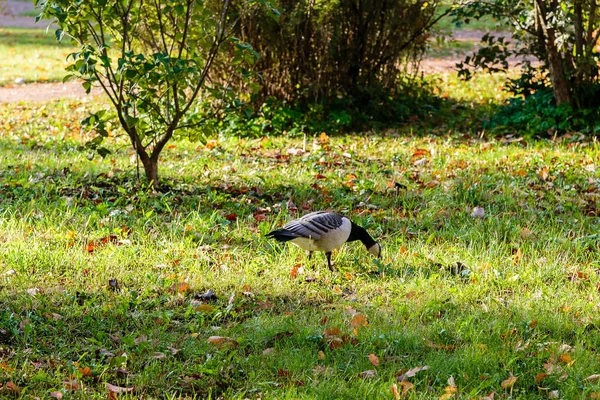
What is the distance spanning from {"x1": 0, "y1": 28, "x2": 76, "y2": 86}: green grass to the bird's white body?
10107 mm

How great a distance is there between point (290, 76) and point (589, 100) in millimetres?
3842

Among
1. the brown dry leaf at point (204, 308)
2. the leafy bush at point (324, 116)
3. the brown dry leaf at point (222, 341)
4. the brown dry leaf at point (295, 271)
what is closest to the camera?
the brown dry leaf at point (222, 341)

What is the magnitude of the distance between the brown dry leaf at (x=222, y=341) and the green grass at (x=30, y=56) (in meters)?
10.8

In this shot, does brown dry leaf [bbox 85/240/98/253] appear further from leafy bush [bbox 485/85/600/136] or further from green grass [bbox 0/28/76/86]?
green grass [bbox 0/28/76/86]

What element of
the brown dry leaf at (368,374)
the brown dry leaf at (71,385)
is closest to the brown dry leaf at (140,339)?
the brown dry leaf at (71,385)

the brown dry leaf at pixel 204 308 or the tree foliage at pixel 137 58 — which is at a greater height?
the tree foliage at pixel 137 58

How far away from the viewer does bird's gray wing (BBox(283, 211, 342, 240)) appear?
479 cm

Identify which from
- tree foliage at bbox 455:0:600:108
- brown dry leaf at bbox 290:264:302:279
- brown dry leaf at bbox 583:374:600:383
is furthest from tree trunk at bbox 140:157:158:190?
tree foliage at bbox 455:0:600:108

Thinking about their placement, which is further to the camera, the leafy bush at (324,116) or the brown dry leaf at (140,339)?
the leafy bush at (324,116)

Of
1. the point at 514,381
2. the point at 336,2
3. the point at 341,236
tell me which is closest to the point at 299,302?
the point at 341,236

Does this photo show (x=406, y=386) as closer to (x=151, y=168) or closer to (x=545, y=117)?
(x=151, y=168)

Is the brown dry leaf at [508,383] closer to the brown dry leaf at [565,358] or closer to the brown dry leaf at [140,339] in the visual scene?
the brown dry leaf at [565,358]

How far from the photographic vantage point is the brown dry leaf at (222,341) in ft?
12.9

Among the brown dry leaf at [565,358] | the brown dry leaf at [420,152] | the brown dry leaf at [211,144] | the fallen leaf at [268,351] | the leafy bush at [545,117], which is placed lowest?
the fallen leaf at [268,351]
